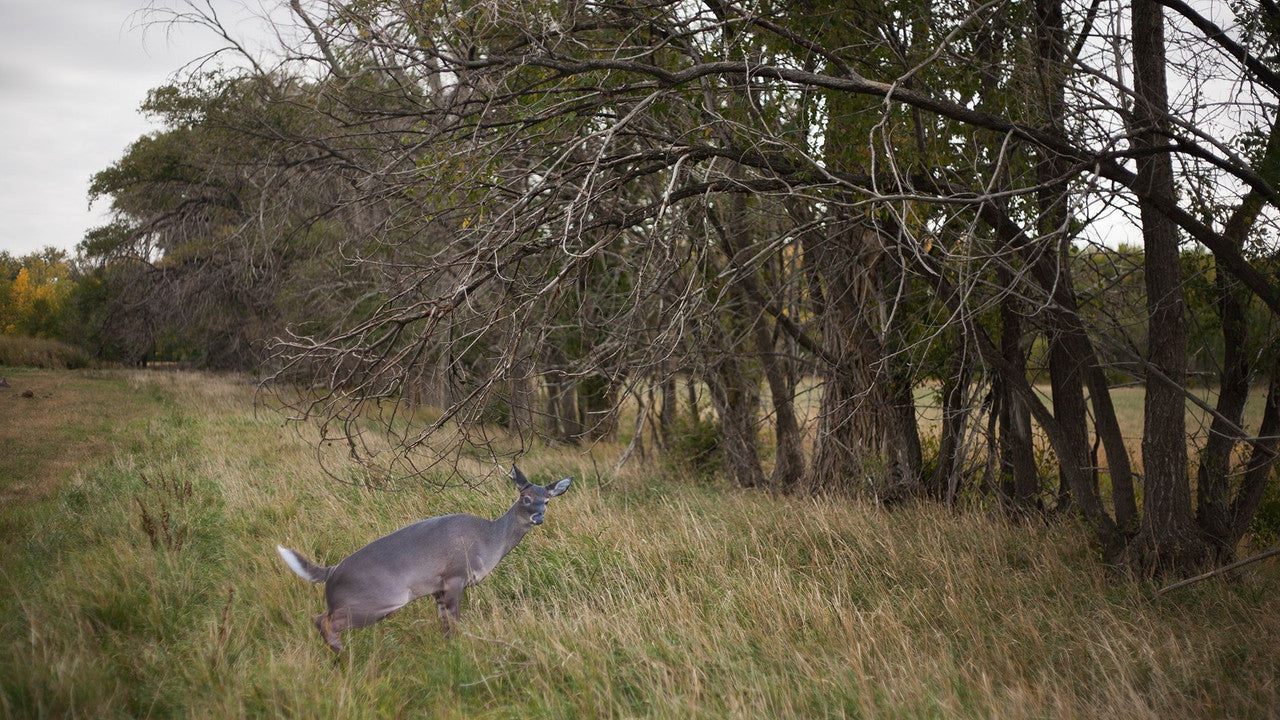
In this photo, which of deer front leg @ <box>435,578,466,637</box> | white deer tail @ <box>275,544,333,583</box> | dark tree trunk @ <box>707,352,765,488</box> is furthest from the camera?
dark tree trunk @ <box>707,352,765,488</box>

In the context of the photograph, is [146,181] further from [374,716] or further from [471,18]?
[374,716]

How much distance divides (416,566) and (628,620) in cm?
125

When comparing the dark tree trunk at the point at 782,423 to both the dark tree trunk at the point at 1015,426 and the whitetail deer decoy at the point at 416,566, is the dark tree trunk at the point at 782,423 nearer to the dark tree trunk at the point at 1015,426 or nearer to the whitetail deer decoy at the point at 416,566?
the dark tree trunk at the point at 1015,426

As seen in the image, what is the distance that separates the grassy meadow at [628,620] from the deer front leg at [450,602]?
107 millimetres

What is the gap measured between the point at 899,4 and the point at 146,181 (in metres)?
22.2

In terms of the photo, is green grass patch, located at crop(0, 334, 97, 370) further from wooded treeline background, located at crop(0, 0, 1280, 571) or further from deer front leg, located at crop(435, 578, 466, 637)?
deer front leg, located at crop(435, 578, 466, 637)

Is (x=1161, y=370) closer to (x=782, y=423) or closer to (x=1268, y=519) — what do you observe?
(x=1268, y=519)

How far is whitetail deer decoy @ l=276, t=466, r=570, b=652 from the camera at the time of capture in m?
4.31

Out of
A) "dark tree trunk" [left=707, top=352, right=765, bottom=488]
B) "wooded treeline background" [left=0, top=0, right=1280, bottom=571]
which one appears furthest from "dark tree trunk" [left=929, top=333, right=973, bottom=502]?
"dark tree trunk" [left=707, top=352, right=765, bottom=488]

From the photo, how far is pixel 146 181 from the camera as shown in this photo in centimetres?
2316

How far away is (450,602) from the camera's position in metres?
4.65

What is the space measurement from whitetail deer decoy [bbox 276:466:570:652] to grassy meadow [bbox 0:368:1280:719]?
25 centimetres

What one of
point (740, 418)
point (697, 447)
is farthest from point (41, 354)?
point (740, 418)

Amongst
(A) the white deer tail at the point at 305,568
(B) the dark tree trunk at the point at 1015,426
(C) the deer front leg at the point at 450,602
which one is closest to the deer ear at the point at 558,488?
(C) the deer front leg at the point at 450,602
